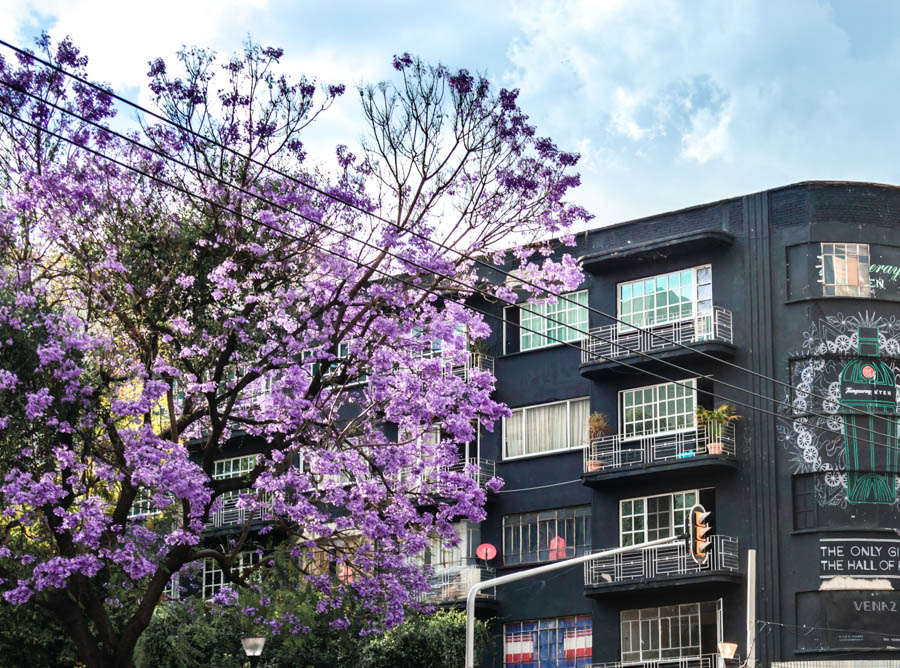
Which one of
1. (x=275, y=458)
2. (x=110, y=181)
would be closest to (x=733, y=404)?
(x=275, y=458)

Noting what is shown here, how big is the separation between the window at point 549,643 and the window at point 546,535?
190cm

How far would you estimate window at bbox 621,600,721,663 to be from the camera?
37312 millimetres

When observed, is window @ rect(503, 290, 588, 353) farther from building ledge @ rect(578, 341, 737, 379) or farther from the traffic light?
the traffic light

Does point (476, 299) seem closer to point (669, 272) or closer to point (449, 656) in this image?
point (669, 272)

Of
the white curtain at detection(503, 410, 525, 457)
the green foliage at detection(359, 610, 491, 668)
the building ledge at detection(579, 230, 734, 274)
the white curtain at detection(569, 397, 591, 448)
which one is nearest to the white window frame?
the building ledge at detection(579, 230, 734, 274)

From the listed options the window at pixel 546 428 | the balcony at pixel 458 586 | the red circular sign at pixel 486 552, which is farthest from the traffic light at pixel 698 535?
the red circular sign at pixel 486 552

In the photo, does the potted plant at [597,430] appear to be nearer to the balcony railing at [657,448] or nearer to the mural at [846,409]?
the balcony railing at [657,448]

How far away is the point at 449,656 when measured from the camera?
128ft

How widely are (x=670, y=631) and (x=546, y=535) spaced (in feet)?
17.1

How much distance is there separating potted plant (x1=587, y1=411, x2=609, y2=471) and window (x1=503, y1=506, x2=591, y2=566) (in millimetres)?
1442

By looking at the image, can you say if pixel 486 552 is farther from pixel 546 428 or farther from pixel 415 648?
pixel 415 648

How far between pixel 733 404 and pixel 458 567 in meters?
10.00

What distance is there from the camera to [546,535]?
41.7m

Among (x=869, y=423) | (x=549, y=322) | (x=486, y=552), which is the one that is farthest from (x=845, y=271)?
(x=486, y=552)
